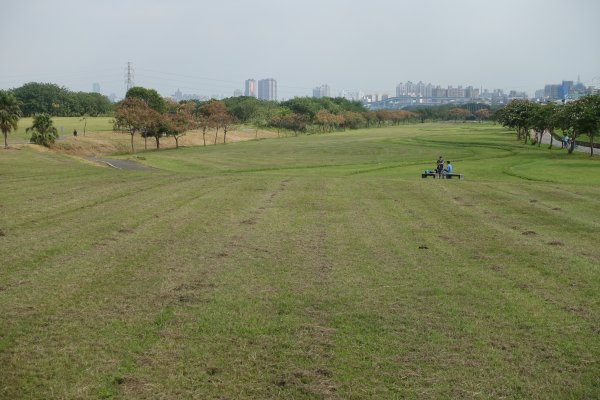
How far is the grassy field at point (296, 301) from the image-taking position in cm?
801

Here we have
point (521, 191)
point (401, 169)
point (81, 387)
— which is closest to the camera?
point (81, 387)

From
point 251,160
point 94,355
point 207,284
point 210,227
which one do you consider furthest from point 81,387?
point 251,160

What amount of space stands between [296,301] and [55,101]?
170 metres

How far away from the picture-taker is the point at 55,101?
162 m

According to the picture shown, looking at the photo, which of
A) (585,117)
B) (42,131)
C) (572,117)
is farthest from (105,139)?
(585,117)

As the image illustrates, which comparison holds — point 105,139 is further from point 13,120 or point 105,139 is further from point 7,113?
point 7,113

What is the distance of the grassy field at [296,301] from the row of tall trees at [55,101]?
153m

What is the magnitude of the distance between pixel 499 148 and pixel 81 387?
83514 millimetres

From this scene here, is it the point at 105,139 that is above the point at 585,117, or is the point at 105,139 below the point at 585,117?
below

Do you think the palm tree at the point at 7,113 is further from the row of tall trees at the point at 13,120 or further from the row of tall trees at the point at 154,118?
the row of tall trees at the point at 154,118

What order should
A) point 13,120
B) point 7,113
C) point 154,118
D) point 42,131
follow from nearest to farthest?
1. point 7,113
2. point 13,120
3. point 42,131
4. point 154,118

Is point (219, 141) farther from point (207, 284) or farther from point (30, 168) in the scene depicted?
point (207, 284)

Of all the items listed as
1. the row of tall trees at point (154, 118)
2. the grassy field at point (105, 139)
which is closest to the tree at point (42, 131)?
the grassy field at point (105, 139)

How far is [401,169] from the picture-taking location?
55250 millimetres
